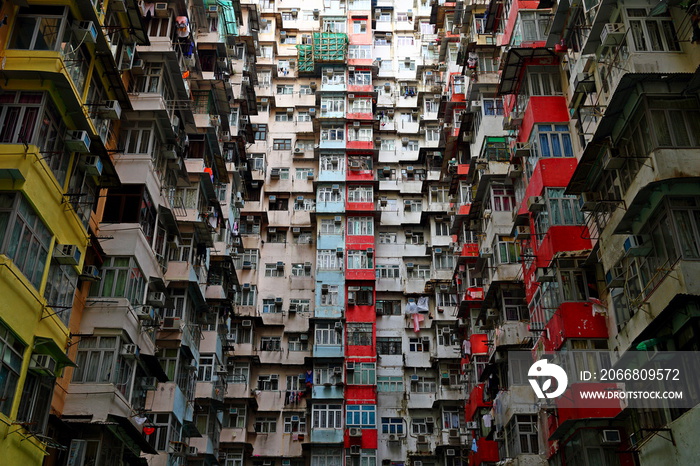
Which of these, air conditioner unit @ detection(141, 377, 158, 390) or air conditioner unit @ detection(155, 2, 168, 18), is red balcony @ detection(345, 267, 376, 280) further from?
air conditioner unit @ detection(155, 2, 168, 18)

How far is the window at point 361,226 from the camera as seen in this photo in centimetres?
4204

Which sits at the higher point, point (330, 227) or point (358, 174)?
point (358, 174)

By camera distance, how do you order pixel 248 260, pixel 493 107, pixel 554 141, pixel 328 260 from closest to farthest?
pixel 554 141 < pixel 493 107 < pixel 328 260 < pixel 248 260

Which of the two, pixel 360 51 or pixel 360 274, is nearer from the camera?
pixel 360 274

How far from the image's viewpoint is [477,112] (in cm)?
3191

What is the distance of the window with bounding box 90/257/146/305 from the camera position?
20722mm

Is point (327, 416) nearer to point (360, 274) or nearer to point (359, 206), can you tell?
point (360, 274)

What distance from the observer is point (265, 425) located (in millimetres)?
38281

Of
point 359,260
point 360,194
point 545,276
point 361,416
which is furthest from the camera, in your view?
point 360,194

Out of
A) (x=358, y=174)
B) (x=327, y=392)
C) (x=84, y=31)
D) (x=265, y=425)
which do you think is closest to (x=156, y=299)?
(x=84, y=31)

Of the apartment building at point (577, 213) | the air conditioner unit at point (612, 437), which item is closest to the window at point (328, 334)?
the apartment building at point (577, 213)

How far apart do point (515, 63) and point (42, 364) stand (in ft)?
60.7

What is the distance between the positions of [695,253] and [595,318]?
5.66 metres

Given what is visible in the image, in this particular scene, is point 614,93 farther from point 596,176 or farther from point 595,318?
point 595,318
